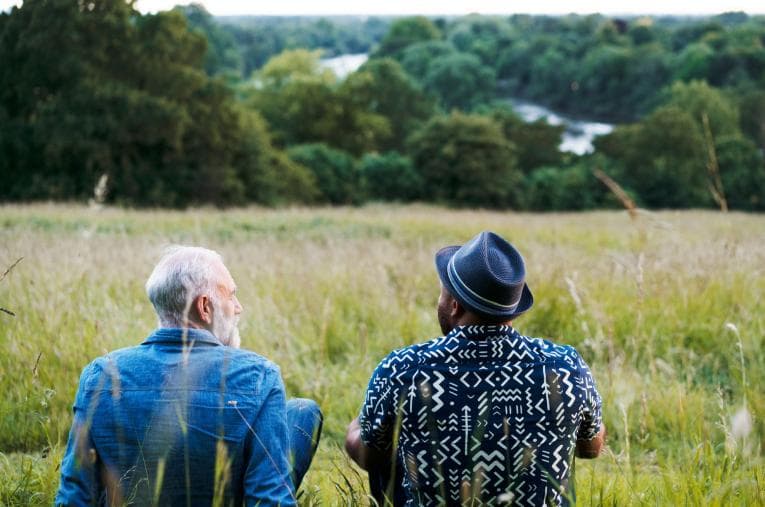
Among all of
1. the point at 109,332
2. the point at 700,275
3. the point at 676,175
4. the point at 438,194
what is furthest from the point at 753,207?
the point at 109,332

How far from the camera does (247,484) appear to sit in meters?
2.22

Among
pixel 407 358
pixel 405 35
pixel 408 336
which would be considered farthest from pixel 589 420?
pixel 405 35

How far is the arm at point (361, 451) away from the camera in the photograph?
2496 millimetres

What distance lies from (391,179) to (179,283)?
4233cm

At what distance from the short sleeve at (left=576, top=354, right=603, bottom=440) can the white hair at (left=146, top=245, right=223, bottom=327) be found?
3.92 feet

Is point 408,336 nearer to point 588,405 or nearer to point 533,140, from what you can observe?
point 588,405

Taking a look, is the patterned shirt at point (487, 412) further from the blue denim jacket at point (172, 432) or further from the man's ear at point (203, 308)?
the man's ear at point (203, 308)

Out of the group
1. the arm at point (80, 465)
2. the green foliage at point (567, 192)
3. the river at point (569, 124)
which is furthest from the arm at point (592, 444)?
the river at point (569, 124)

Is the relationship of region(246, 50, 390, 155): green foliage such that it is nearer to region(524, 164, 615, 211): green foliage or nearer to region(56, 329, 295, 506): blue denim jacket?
region(524, 164, 615, 211): green foliage

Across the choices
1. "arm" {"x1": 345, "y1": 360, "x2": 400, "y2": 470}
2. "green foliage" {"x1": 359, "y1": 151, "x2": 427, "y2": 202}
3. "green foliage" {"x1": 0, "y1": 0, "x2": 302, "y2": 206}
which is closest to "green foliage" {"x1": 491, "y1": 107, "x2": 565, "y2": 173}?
"green foliage" {"x1": 359, "y1": 151, "x2": 427, "y2": 202}

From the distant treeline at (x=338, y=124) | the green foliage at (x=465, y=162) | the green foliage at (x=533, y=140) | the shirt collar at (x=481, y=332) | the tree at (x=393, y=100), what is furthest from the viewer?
the tree at (x=393, y=100)

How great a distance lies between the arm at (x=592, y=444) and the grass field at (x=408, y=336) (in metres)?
0.09

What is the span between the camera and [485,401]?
2.23m

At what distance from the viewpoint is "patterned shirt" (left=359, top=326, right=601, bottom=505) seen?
2244mm
